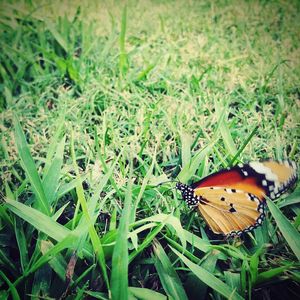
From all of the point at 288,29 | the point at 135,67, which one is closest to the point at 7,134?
the point at 135,67

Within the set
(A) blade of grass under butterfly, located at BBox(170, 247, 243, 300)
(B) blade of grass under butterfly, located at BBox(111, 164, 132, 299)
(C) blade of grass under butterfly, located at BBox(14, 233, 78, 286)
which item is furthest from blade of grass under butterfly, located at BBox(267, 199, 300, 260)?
(C) blade of grass under butterfly, located at BBox(14, 233, 78, 286)

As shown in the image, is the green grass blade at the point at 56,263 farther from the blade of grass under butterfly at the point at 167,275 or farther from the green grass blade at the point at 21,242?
the blade of grass under butterfly at the point at 167,275

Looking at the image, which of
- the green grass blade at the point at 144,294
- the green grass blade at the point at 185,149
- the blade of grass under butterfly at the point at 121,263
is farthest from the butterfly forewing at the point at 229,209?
the blade of grass under butterfly at the point at 121,263

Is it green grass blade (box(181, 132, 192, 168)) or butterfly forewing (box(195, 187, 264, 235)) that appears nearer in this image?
butterfly forewing (box(195, 187, 264, 235))

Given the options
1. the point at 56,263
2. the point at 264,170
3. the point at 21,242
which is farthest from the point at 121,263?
the point at 264,170

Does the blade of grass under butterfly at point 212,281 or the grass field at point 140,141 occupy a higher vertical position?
the grass field at point 140,141

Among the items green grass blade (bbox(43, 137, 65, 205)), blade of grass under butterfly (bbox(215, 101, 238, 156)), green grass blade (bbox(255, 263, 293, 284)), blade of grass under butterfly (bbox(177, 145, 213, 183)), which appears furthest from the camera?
blade of grass under butterfly (bbox(215, 101, 238, 156))

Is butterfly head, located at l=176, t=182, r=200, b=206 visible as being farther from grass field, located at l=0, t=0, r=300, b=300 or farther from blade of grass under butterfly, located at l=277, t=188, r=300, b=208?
blade of grass under butterfly, located at l=277, t=188, r=300, b=208

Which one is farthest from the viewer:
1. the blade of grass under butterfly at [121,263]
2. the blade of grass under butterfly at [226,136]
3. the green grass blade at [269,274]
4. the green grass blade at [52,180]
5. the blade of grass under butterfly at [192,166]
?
the blade of grass under butterfly at [226,136]
